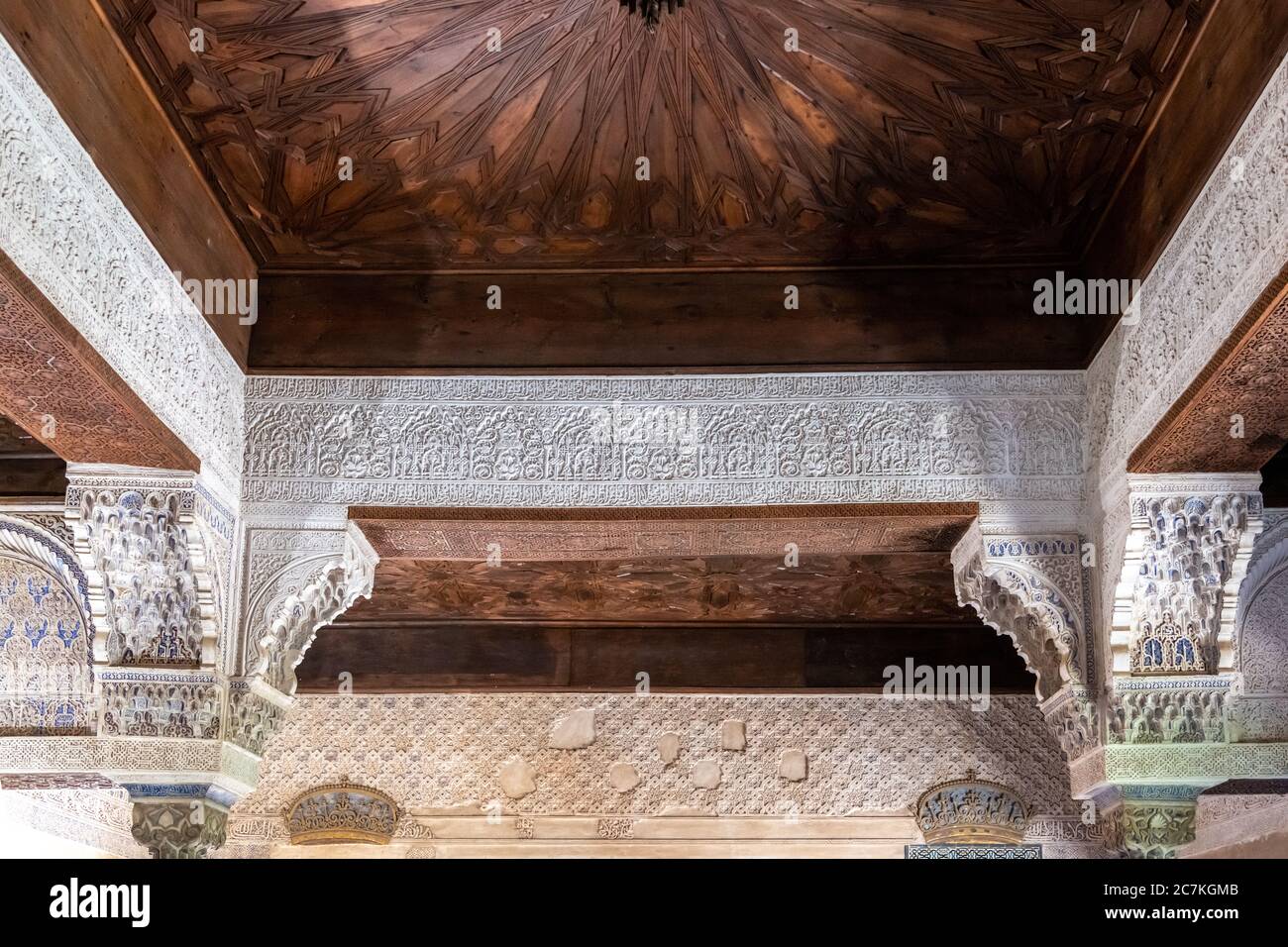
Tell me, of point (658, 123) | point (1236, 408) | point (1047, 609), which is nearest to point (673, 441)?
point (658, 123)

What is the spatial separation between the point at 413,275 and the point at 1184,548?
3124 mm

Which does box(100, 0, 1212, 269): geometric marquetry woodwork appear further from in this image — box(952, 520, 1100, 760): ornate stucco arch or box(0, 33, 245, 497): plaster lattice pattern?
box(952, 520, 1100, 760): ornate stucco arch

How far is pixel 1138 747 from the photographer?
5.25 m

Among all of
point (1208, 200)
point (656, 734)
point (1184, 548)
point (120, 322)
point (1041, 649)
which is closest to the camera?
point (1208, 200)

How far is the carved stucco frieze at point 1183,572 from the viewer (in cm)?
509

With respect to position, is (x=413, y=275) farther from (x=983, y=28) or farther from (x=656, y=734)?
(x=656, y=734)

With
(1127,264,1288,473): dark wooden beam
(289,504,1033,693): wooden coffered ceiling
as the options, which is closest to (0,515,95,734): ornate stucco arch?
(289,504,1033,693): wooden coffered ceiling

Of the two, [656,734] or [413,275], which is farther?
[656,734]

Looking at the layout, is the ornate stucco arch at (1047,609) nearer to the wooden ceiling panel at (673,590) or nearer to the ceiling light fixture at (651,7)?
the wooden ceiling panel at (673,590)

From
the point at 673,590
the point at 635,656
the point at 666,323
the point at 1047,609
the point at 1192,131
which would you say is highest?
the point at 1192,131

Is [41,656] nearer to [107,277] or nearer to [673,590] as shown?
[107,277]

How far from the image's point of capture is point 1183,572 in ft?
17.1

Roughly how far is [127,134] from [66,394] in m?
0.84

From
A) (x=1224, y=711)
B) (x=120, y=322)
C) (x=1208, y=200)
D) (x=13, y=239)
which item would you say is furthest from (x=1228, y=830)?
(x=13, y=239)
